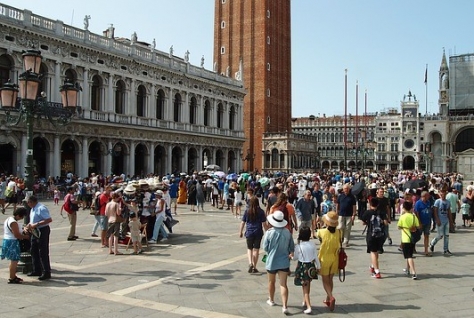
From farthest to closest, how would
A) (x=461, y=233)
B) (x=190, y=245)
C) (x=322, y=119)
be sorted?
1. (x=322, y=119)
2. (x=461, y=233)
3. (x=190, y=245)

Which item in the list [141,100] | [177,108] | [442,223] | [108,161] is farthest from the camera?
[177,108]

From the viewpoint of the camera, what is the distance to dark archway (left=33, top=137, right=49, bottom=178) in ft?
100

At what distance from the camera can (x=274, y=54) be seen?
62.5m

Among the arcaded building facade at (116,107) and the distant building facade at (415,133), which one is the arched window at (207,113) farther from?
the distant building facade at (415,133)

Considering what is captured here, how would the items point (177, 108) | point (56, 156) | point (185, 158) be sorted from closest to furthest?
point (56, 156) < point (177, 108) < point (185, 158)

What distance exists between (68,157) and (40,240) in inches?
1013

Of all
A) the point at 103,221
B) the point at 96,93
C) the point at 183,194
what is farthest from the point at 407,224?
the point at 96,93

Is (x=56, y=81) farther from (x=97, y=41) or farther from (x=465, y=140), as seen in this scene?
(x=465, y=140)

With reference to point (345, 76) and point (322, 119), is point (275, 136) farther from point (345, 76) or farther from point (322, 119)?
point (322, 119)

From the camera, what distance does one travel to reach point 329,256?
6945 mm

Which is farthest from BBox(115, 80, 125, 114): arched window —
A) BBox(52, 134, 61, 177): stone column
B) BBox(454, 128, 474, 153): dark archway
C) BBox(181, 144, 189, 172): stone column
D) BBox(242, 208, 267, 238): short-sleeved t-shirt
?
BBox(454, 128, 474, 153): dark archway

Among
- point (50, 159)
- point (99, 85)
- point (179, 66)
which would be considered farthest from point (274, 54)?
point (50, 159)

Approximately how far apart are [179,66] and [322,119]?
2731 inches

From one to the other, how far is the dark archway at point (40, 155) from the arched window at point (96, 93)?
499 centimetres
